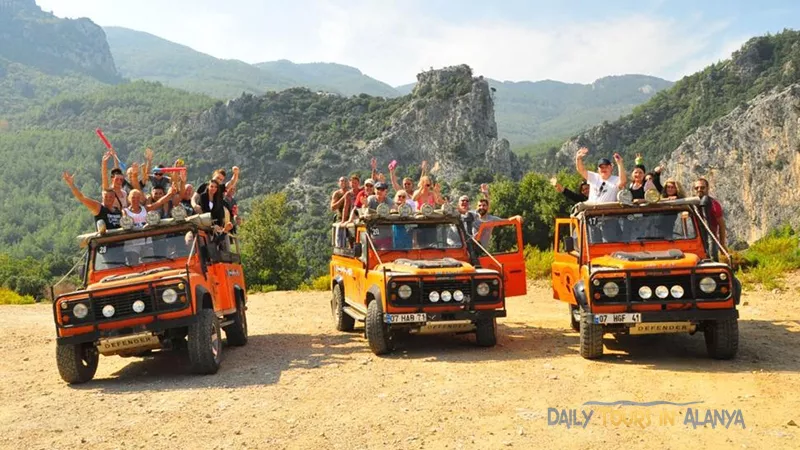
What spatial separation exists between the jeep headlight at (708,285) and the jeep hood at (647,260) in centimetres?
22

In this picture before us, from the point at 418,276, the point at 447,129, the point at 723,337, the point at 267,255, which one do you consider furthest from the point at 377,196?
the point at 447,129

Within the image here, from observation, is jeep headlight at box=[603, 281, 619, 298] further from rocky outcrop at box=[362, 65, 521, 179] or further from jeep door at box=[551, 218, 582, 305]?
rocky outcrop at box=[362, 65, 521, 179]

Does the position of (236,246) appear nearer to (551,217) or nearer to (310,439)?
(310,439)

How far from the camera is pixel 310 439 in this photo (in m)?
6.04

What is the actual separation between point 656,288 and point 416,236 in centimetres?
380

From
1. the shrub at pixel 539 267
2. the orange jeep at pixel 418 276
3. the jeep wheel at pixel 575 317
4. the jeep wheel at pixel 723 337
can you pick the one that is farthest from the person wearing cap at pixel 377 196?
the shrub at pixel 539 267

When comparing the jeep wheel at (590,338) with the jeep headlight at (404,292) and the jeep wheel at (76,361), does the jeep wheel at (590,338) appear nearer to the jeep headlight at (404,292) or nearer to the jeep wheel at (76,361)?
the jeep headlight at (404,292)

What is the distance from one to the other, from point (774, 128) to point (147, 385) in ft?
208

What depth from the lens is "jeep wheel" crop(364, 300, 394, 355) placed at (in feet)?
31.0

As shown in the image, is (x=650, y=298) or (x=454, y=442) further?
(x=650, y=298)

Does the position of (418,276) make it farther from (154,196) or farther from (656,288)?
(154,196)

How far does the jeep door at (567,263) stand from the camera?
9.85 m

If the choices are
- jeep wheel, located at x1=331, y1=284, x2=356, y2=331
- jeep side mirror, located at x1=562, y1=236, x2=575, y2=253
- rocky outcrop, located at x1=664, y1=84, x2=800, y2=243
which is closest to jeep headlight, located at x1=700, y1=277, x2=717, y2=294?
jeep side mirror, located at x1=562, y1=236, x2=575, y2=253

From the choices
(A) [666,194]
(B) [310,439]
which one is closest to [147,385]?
(B) [310,439]
